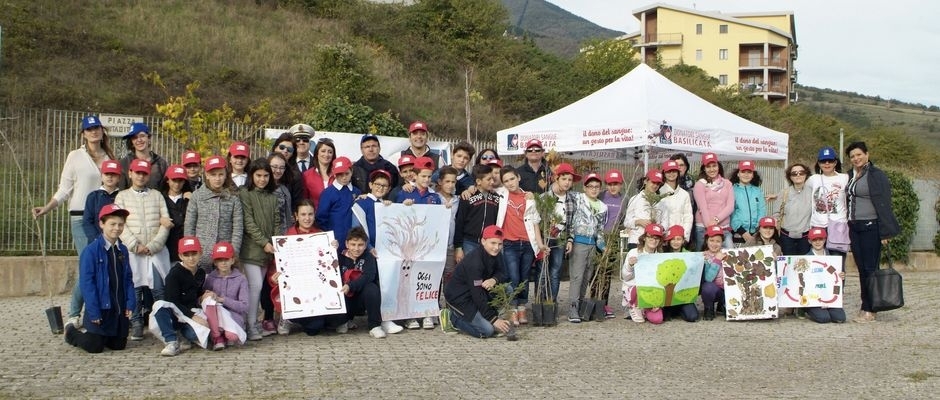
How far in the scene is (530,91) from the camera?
37.3 m

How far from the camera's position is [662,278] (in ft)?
33.3

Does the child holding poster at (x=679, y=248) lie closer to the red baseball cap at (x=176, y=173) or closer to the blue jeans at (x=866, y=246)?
the blue jeans at (x=866, y=246)

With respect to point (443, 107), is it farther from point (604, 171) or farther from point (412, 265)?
point (412, 265)

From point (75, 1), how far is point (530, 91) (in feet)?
57.0

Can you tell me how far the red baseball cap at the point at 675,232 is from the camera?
10.4 m

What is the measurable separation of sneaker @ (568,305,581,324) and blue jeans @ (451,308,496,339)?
1463 mm

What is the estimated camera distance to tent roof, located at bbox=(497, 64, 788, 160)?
12.9 m

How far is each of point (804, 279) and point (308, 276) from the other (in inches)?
226

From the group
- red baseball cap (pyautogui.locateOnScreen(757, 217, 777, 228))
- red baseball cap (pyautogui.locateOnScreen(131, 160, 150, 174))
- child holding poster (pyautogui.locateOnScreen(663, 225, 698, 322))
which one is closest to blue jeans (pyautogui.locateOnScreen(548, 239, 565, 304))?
child holding poster (pyautogui.locateOnScreen(663, 225, 698, 322))

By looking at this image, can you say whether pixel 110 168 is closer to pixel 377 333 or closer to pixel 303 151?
pixel 303 151

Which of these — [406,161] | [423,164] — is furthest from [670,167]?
[406,161]

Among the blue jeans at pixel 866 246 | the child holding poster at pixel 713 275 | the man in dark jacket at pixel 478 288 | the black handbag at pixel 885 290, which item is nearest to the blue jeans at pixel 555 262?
the man in dark jacket at pixel 478 288

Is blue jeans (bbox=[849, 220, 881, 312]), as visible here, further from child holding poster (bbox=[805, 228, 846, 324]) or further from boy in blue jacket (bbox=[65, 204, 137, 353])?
boy in blue jacket (bbox=[65, 204, 137, 353])

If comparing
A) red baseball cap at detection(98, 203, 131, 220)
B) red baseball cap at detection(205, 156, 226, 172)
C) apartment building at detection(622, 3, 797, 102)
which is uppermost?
apartment building at detection(622, 3, 797, 102)
